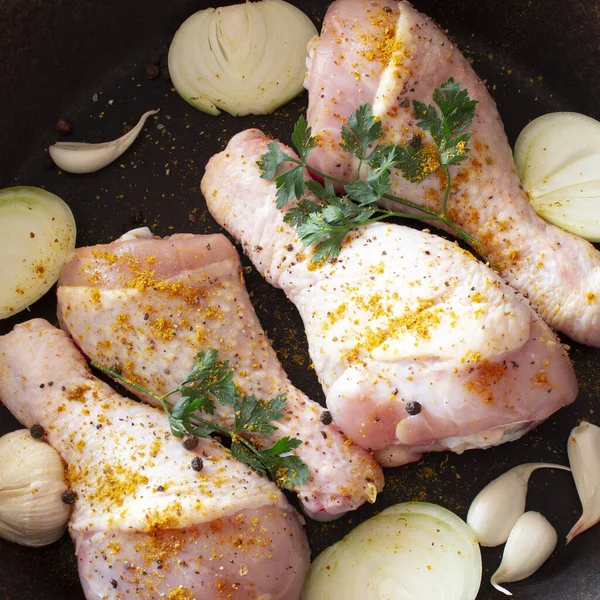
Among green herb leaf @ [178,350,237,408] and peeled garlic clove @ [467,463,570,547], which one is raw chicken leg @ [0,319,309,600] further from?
peeled garlic clove @ [467,463,570,547]

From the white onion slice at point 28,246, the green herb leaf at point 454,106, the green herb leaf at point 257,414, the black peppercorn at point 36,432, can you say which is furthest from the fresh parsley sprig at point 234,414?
the green herb leaf at point 454,106

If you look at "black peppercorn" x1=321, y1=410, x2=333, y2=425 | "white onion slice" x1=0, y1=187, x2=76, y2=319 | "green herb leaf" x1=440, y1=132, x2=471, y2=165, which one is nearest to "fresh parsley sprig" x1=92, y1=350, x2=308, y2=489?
"black peppercorn" x1=321, y1=410, x2=333, y2=425

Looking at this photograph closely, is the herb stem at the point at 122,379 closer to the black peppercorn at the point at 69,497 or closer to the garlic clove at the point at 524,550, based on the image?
the black peppercorn at the point at 69,497

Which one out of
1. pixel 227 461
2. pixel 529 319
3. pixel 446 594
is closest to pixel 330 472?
pixel 227 461

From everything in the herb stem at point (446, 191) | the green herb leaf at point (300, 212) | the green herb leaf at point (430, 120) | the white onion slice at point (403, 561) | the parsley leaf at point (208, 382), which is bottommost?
the white onion slice at point (403, 561)

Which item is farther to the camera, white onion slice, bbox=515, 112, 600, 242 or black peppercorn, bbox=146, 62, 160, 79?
black peppercorn, bbox=146, 62, 160, 79
